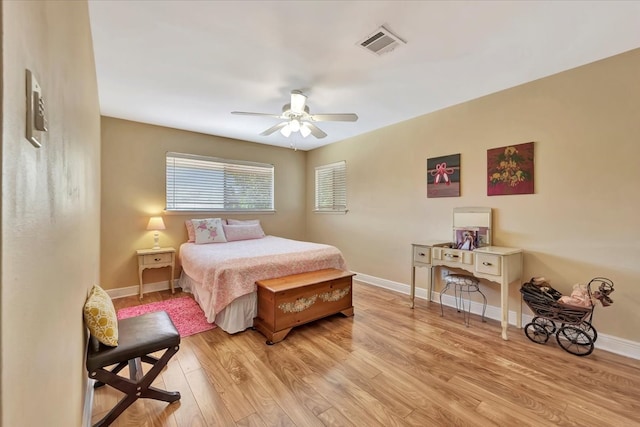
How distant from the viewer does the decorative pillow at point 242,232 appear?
4.38 m

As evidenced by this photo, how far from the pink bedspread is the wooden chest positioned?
0.12m

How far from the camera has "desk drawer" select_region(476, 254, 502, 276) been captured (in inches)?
103

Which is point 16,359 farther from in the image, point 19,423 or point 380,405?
point 380,405

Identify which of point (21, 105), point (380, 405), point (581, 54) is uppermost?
point (581, 54)

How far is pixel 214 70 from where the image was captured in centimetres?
251

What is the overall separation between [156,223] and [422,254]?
367 cm

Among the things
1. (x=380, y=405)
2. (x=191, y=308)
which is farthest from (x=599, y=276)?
(x=191, y=308)

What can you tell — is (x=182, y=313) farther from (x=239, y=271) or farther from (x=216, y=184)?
(x=216, y=184)

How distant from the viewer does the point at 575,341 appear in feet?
7.96

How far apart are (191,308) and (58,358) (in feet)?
9.01

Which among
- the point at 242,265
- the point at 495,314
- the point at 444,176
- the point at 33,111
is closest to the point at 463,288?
the point at 495,314

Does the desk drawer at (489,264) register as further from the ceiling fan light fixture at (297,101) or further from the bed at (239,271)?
the ceiling fan light fixture at (297,101)

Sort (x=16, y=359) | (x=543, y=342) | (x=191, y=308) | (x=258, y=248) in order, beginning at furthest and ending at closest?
1. (x=258, y=248)
2. (x=191, y=308)
3. (x=543, y=342)
4. (x=16, y=359)

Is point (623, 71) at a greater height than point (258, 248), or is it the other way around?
point (623, 71)
